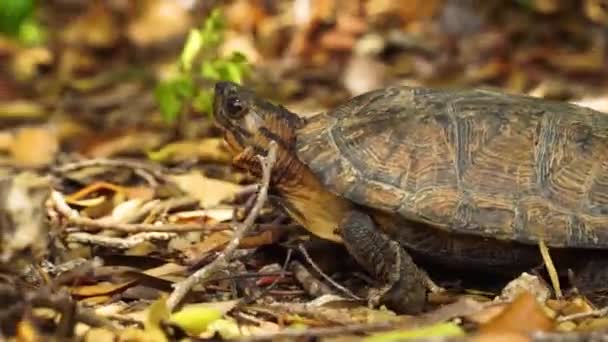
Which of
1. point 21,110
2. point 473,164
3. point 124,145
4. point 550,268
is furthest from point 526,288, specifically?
point 21,110

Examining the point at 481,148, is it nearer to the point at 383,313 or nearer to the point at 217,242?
the point at 383,313

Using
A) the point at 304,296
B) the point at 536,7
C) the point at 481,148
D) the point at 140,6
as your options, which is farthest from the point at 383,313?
the point at 140,6

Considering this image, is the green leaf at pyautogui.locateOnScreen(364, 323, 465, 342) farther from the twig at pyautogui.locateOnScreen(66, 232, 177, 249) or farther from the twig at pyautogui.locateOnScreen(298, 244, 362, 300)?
the twig at pyautogui.locateOnScreen(66, 232, 177, 249)

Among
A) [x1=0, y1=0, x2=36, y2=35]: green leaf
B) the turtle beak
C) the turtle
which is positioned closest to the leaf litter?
the turtle

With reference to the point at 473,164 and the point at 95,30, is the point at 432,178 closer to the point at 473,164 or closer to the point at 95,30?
the point at 473,164

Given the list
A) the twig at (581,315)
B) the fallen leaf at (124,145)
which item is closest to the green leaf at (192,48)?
the fallen leaf at (124,145)

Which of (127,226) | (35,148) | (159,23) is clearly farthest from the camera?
(159,23)

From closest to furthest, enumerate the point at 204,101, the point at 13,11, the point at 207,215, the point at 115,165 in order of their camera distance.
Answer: the point at 207,215
the point at 115,165
the point at 204,101
the point at 13,11

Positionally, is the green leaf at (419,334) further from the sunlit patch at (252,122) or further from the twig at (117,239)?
the twig at (117,239)
